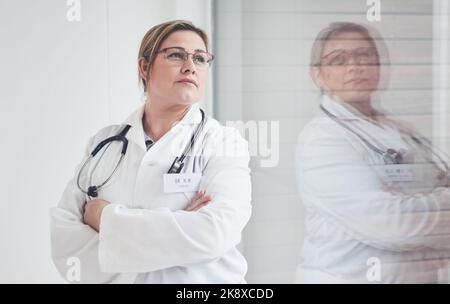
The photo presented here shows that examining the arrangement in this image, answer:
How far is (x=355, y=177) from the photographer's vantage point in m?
1.56

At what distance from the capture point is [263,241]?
153cm

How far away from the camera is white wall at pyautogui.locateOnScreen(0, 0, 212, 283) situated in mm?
1444

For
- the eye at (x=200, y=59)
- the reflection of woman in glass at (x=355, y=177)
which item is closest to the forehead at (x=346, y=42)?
the reflection of woman in glass at (x=355, y=177)

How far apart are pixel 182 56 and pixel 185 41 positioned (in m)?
0.04

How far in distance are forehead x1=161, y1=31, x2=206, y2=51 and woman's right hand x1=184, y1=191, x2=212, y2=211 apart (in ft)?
1.23

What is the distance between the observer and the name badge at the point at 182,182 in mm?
1443

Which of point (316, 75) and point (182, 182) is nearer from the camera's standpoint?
point (182, 182)

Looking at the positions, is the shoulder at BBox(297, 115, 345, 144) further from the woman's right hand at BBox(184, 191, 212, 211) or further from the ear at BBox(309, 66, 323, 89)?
the woman's right hand at BBox(184, 191, 212, 211)

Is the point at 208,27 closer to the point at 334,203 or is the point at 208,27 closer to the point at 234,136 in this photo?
the point at 234,136

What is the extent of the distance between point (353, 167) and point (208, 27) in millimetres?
545

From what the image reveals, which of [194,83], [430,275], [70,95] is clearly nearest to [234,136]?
[194,83]

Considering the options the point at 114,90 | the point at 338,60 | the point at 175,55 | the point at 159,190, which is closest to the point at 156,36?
the point at 175,55

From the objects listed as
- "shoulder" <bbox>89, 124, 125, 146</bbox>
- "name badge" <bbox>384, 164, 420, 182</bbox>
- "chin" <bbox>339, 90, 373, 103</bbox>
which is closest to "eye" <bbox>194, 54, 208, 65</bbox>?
"shoulder" <bbox>89, 124, 125, 146</bbox>

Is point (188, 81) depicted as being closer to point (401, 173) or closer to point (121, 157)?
point (121, 157)
